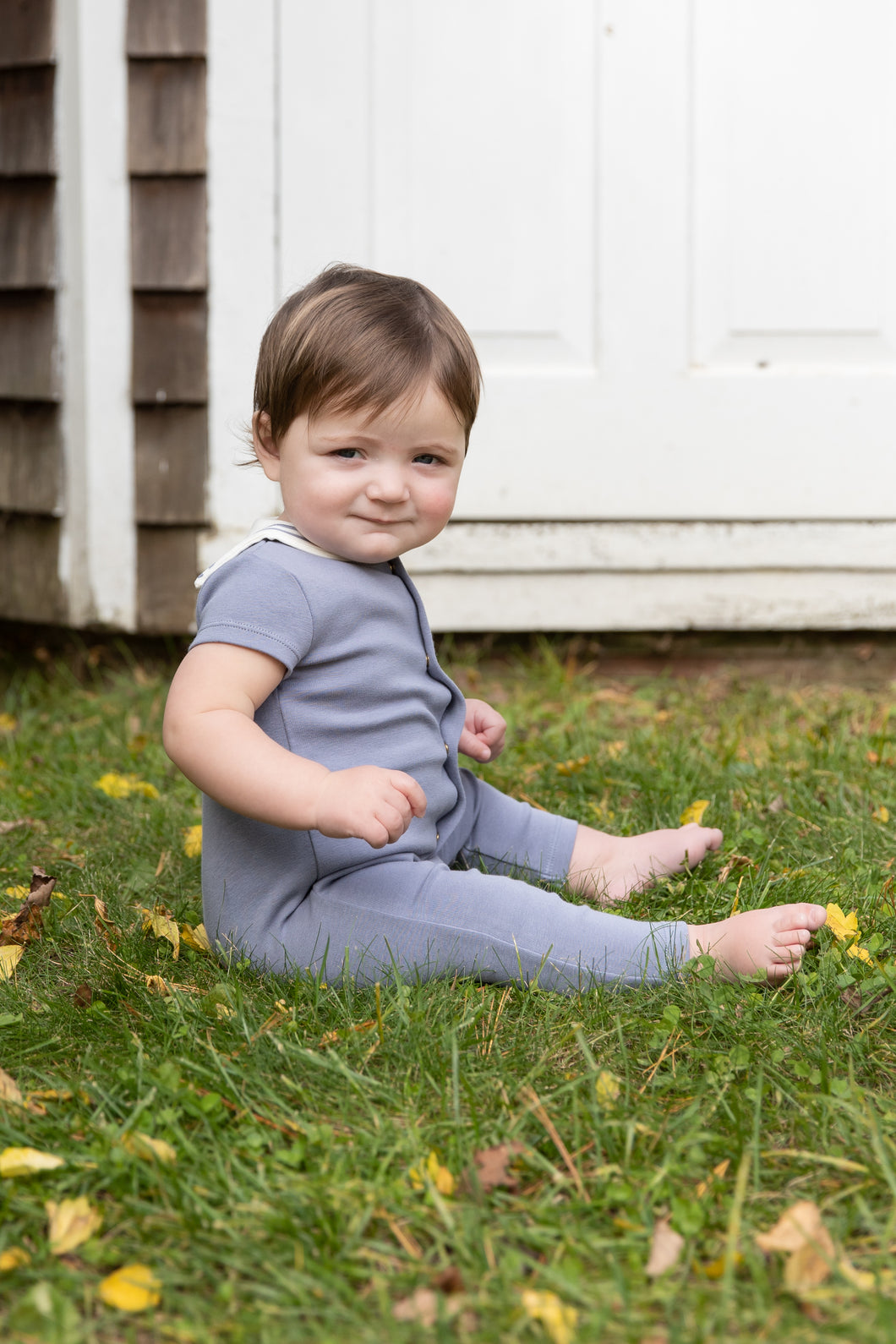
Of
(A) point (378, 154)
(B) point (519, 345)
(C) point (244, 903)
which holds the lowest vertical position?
(C) point (244, 903)

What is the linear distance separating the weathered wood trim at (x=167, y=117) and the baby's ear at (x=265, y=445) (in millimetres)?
1825

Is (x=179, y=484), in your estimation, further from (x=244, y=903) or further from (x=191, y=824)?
(x=244, y=903)

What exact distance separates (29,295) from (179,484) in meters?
0.72

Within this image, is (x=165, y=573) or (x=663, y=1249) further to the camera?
(x=165, y=573)

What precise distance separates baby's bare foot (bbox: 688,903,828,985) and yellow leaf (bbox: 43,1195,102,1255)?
2.80 ft

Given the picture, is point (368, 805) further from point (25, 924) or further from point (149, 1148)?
point (25, 924)

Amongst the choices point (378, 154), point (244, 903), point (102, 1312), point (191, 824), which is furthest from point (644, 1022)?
point (378, 154)

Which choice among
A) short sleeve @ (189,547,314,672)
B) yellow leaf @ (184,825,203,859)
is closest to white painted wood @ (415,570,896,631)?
yellow leaf @ (184,825,203,859)

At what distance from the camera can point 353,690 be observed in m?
1.81

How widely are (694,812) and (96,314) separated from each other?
2.21m

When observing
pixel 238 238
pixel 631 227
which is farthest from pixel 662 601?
pixel 238 238

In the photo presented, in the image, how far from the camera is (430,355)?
68.7 inches

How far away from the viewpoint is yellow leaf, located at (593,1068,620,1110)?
4.44ft

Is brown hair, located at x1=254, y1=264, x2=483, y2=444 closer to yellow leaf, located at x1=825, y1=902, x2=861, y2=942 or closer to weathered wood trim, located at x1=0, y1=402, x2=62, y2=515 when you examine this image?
yellow leaf, located at x1=825, y1=902, x2=861, y2=942
